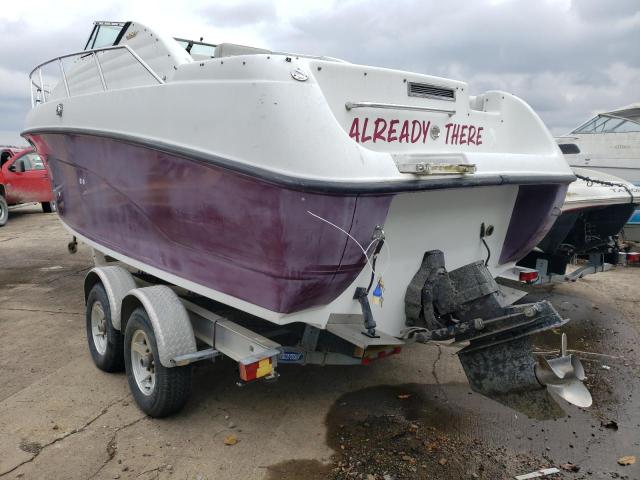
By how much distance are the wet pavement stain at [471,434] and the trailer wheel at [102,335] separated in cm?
162

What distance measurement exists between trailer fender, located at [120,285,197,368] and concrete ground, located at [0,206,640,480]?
522 mm

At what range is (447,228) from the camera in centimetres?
346

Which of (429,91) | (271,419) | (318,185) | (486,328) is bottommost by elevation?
(271,419)

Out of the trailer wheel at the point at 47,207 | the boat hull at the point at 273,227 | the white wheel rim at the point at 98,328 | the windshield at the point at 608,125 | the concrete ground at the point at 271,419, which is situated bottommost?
the trailer wheel at the point at 47,207

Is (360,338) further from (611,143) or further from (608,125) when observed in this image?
(608,125)

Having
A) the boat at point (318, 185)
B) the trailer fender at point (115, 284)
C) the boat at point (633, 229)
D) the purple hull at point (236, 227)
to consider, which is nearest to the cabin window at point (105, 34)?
the boat at point (318, 185)

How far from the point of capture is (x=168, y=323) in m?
3.13

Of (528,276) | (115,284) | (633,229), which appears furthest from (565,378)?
(633,229)

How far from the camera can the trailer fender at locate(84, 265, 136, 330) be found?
3.66 meters

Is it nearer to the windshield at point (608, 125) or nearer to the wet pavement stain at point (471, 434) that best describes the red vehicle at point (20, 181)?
the wet pavement stain at point (471, 434)

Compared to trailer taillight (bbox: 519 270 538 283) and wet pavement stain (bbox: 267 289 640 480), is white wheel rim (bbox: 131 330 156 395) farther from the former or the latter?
trailer taillight (bbox: 519 270 538 283)

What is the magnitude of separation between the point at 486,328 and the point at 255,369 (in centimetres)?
132

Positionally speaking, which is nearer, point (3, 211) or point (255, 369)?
point (255, 369)

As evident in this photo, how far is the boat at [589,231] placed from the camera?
18.0ft
